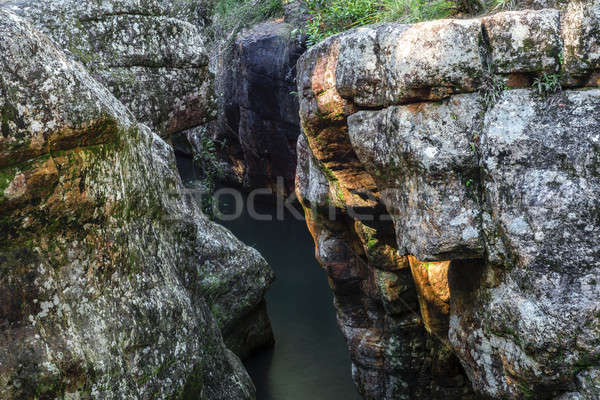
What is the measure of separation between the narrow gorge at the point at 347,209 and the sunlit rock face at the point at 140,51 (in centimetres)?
2

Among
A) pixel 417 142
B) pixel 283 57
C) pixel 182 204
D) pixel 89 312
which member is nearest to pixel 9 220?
pixel 89 312

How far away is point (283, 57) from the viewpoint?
1023cm

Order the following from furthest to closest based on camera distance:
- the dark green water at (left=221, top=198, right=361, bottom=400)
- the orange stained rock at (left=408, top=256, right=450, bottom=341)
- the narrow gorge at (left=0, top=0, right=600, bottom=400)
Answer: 1. the dark green water at (left=221, top=198, right=361, bottom=400)
2. the orange stained rock at (left=408, top=256, right=450, bottom=341)
3. the narrow gorge at (left=0, top=0, right=600, bottom=400)

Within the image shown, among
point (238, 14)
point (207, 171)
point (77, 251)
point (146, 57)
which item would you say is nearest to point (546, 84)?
point (77, 251)

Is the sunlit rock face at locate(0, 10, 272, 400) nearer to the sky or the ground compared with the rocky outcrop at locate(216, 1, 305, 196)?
nearer to the ground

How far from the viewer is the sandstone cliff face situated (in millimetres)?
3391

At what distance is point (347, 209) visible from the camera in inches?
218

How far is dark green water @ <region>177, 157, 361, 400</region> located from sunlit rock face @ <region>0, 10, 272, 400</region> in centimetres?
324

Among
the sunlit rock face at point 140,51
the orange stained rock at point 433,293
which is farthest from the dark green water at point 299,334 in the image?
the sunlit rock face at point 140,51

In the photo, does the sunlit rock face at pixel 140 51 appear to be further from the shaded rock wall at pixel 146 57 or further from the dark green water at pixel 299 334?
the dark green water at pixel 299 334

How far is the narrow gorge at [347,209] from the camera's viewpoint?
2.71 m

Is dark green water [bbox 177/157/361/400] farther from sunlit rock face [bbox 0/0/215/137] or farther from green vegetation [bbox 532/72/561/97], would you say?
green vegetation [bbox 532/72/561/97]

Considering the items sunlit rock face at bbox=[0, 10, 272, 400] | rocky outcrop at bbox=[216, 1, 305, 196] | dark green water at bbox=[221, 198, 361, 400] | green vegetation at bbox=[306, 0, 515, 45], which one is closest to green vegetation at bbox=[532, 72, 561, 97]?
green vegetation at bbox=[306, 0, 515, 45]

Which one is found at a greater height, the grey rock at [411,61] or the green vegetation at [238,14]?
the green vegetation at [238,14]
